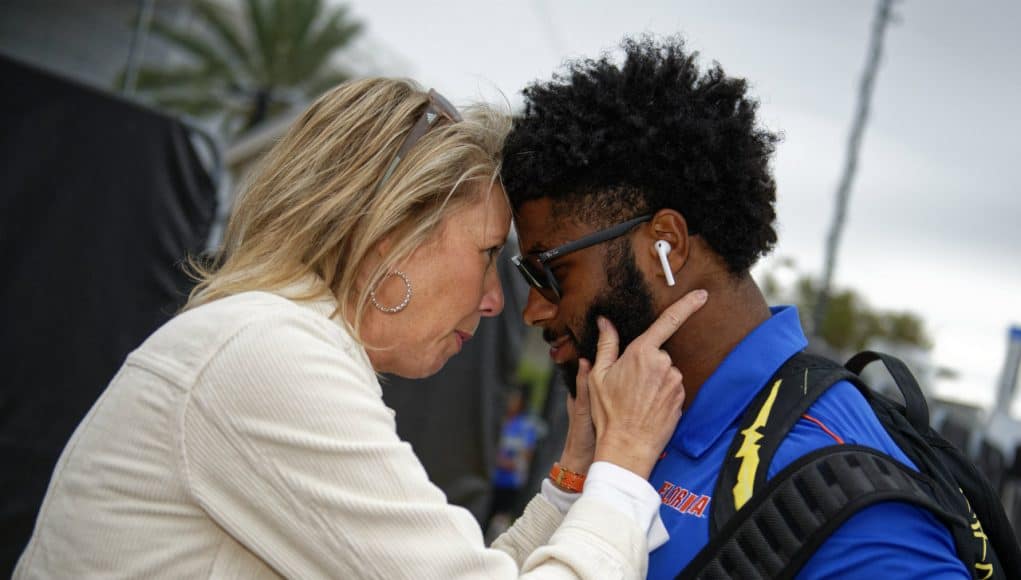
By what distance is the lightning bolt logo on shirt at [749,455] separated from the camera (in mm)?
1755

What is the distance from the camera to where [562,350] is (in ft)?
7.61

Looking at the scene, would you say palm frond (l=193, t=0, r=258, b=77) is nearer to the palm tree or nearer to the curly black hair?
the palm tree

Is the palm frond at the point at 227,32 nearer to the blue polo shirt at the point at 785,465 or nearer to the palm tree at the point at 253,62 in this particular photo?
the palm tree at the point at 253,62

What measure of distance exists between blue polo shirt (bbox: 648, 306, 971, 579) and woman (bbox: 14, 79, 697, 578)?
0.31ft

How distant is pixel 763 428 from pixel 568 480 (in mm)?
681

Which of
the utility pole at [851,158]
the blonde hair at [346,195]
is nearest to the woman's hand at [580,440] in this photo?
the blonde hair at [346,195]

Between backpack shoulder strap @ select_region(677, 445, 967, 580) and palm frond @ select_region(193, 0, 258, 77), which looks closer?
backpack shoulder strap @ select_region(677, 445, 967, 580)

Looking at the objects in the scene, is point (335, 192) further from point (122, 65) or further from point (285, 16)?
point (122, 65)

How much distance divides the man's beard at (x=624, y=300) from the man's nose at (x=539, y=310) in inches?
5.3

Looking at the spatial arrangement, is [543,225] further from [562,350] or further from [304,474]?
[304,474]

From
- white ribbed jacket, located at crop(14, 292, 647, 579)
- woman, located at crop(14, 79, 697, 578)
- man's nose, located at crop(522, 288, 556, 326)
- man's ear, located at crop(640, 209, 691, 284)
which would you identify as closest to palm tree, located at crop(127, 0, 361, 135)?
man's nose, located at crop(522, 288, 556, 326)

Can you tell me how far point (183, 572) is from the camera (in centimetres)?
167

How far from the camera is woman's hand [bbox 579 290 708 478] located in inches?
77.1

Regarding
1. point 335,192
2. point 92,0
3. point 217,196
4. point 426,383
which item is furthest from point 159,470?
point 92,0
